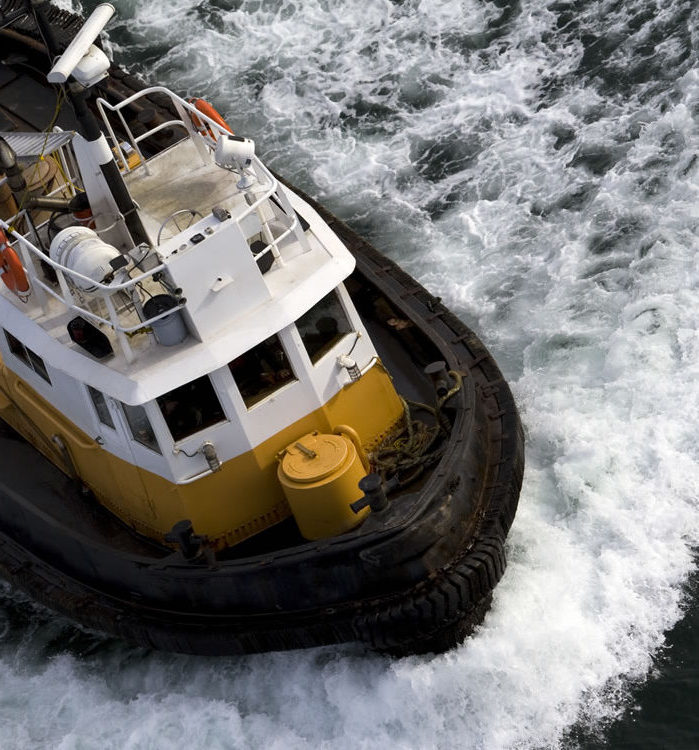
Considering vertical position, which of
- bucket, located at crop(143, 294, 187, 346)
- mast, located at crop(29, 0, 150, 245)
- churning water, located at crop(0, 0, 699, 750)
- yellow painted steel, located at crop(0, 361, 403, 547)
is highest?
mast, located at crop(29, 0, 150, 245)

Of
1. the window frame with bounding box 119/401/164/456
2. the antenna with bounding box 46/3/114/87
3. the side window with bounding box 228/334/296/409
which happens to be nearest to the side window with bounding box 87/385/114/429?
the window frame with bounding box 119/401/164/456

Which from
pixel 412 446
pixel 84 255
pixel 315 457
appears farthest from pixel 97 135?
pixel 412 446

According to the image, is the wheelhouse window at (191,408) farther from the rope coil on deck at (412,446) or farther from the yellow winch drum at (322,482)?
the rope coil on deck at (412,446)

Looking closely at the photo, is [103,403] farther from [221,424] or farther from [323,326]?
[323,326]

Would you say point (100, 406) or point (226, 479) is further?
point (100, 406)

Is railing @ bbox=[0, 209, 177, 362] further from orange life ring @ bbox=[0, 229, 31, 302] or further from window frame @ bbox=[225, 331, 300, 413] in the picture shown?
window frame @ bbox=[225, 331, 300, 413]
